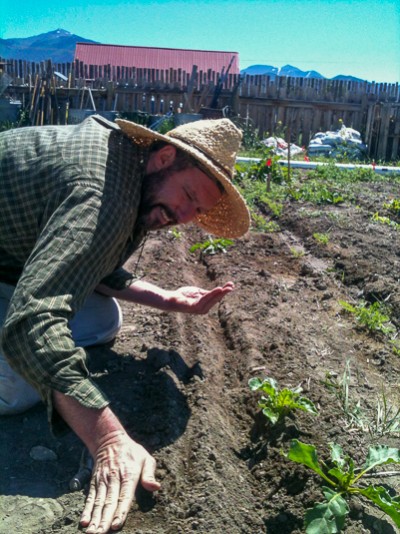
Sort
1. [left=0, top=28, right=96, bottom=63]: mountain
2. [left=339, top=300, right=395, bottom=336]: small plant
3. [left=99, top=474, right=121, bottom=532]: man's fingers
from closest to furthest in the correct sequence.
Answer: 1. [left=99, top=474, right=121, bottom=532]: man's fingers
2. [left=339, top=300, right=395, bottom=336]: small plant
3. [left=0, top=28, right=96, bottom=63]: mountain

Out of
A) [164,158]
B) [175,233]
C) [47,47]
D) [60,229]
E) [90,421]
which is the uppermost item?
[47,47]

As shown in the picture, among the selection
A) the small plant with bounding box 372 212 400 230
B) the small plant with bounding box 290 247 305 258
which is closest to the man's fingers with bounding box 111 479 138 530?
the small plant with bounding box 290 247 305 258

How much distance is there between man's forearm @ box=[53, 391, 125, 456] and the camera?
2131 mm

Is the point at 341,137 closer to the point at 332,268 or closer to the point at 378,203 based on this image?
the point at 378,203

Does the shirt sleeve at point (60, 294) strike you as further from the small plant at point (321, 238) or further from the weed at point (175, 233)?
the small plant at point (321, 238)

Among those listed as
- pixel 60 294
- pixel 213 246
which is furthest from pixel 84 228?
pixel 213 246

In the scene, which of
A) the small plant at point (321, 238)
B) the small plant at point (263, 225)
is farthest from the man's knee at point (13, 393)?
the small plant at point (263, 225)

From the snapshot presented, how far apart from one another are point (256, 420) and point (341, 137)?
1197 centimetres

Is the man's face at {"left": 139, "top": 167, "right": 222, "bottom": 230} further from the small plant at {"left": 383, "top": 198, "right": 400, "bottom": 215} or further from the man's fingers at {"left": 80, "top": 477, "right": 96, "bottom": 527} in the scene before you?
the small plant at {"left": 383, "top": 198, "right": 400, "bottom": 215}

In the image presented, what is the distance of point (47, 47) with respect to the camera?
25672 mm

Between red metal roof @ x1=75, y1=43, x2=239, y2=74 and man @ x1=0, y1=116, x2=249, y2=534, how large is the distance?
20.9 m

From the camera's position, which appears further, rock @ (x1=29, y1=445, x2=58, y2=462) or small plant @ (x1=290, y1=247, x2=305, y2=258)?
small plant @ (x1=290, y1=247, x2=305, y2=258)

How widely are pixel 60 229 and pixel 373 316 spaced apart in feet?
8.09

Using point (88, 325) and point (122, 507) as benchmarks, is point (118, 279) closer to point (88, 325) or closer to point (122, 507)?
point (88, 325)
